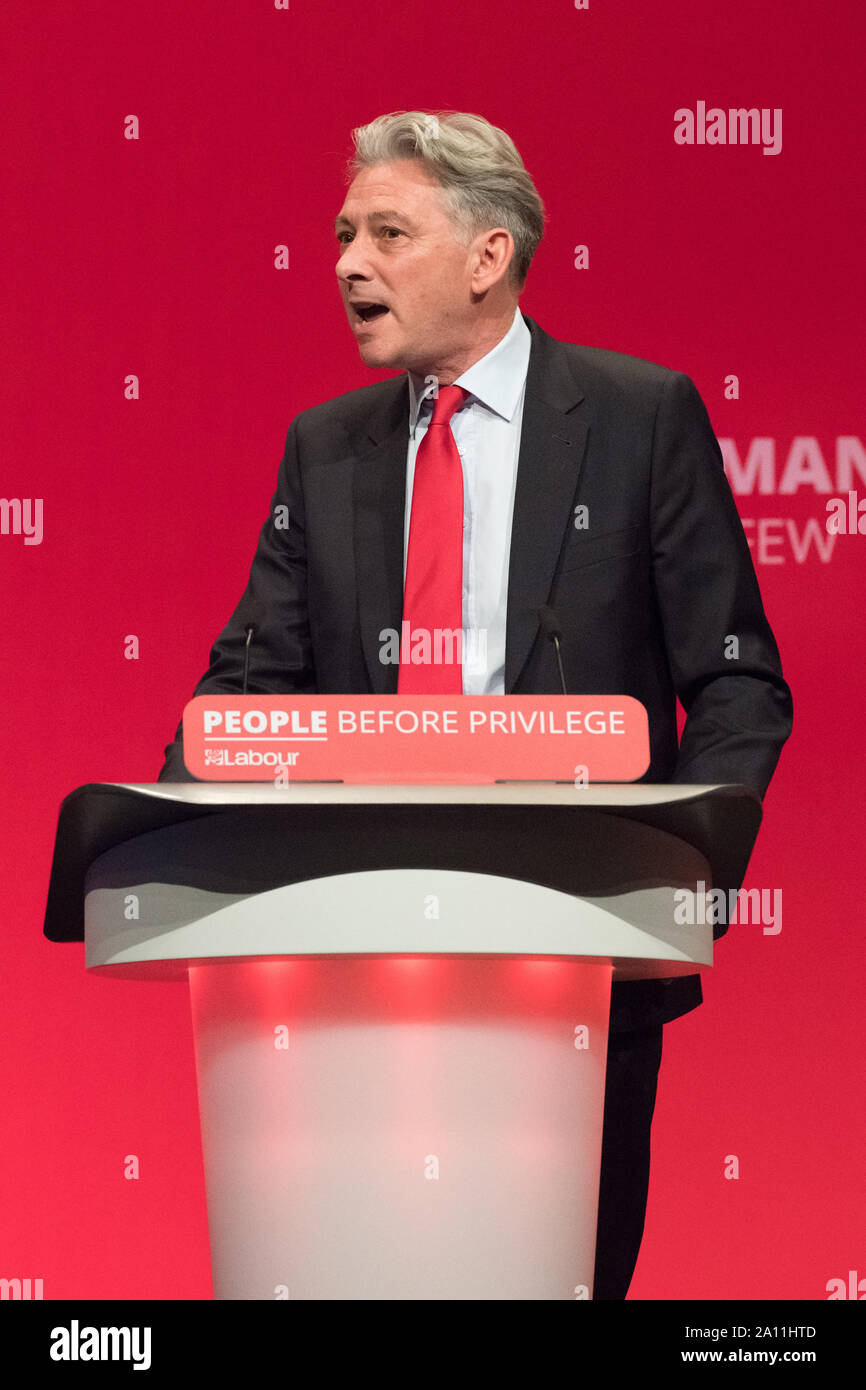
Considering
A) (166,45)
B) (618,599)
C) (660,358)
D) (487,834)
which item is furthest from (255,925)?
(166,45)

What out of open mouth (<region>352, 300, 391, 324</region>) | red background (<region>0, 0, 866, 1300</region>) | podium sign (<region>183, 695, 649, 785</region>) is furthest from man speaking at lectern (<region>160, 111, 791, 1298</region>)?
red background (<region>0, 0, 866, 1300</region>)

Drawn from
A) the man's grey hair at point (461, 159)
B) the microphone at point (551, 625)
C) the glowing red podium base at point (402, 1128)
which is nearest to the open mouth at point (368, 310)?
the man's grey hair at point (461, 159)

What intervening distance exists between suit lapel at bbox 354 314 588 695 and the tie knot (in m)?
0.07

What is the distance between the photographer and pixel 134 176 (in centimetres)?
255

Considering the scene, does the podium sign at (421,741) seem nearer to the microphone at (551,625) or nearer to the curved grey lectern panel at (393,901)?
the curved grey lectern panel at (393,901)

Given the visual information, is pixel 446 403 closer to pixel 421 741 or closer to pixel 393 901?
pixel 421 741

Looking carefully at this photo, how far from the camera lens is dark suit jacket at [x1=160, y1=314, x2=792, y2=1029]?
1.65 m

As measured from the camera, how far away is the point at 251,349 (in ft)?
8.40

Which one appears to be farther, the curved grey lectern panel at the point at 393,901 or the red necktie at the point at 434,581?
the red necktie at the point at 434,581

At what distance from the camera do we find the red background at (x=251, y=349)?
96.7 inches

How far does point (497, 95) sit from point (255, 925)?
1.73 metres

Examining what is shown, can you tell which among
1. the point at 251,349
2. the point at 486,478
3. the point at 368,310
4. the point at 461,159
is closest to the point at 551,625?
the point at 486,478

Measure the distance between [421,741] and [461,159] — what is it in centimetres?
80
